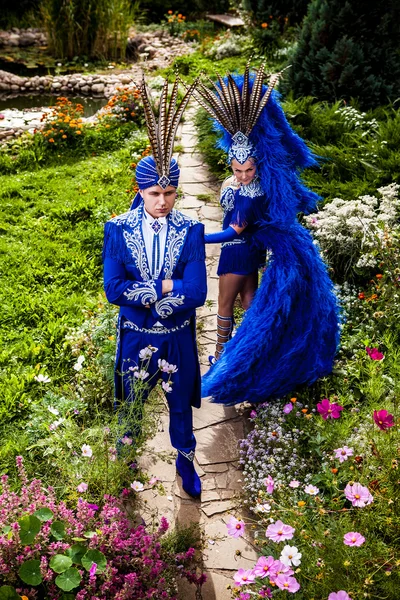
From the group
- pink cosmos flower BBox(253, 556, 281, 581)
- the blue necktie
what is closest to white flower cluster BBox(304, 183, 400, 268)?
the blue necktie

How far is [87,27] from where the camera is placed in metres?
11.6

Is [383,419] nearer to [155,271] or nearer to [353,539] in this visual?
[353,539]

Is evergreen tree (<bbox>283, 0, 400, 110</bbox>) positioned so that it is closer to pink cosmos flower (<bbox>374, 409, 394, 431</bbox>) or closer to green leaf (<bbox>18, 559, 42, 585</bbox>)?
pink cosmos flower (<bbox>374, 409, 394, 431</bbox>)

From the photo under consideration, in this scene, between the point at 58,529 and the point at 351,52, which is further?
the point at 351,52

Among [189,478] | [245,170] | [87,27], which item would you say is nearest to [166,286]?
[245,170]

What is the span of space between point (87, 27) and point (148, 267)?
10.5 meters

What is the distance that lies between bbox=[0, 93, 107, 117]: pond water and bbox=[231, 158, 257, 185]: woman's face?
274 inches

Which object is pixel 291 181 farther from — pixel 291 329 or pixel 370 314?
pixel 370 314

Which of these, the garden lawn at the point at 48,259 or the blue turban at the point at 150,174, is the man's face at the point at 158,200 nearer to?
the blue turban at the point at 150,174

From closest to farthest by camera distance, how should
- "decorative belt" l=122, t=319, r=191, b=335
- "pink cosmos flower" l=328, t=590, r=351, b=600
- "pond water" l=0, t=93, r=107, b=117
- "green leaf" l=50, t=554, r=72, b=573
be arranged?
1. "pink cosmos flower" l=328, t=590, r=351, b=600
2. "green leaf" l=50, t=554, r=72, b=573
3. "decorative belt" l=122, t=319, r=191, b=335
4. "pond water" l=0, t=93, r=107, b=117

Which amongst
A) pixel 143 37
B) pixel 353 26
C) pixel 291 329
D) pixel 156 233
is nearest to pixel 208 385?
pixel 291 329

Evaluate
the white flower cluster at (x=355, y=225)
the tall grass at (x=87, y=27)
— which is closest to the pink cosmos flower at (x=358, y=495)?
the white flower cluster at (x=355, y=225)

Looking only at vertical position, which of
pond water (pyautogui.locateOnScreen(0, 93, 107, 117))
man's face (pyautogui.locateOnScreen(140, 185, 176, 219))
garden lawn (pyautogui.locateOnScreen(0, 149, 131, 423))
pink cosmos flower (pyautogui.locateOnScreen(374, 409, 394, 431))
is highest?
man's face (pyautogui.locateOnScreen(140, 185, 176, 219))

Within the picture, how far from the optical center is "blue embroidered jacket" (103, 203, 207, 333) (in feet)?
8.71
